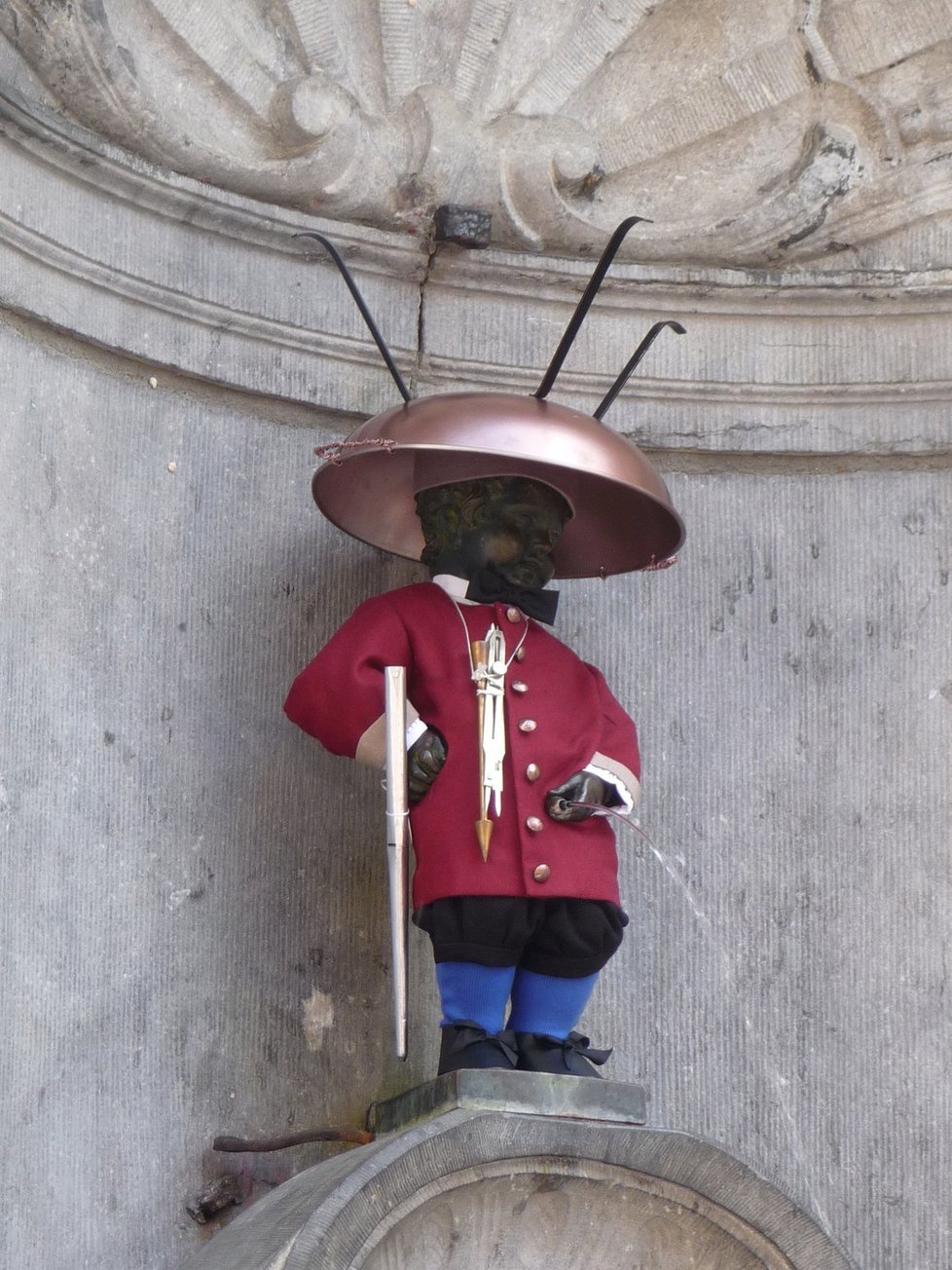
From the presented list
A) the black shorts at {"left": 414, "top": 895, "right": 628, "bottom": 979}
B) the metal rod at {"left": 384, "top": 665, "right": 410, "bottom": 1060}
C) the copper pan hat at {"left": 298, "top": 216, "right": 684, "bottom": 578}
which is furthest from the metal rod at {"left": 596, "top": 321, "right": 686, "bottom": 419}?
the black shorts at {"left": 414, "top": 895, "right": 628, "bottom": 979}

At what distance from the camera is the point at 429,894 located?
8.16 feet

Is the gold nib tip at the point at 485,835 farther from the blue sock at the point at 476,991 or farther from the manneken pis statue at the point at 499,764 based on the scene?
the blue sock at the point at 476,991

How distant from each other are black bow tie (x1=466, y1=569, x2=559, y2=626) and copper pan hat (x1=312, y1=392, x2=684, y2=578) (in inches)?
5.3

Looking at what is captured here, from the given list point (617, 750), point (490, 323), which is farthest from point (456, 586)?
point (490, 323)

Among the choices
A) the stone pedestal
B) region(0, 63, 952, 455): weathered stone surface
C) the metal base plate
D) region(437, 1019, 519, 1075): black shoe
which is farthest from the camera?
region(0, 63, 952, 455): weathered stone surface

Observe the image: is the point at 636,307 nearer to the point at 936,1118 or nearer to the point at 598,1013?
the point at 598,1013

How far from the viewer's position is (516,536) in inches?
102

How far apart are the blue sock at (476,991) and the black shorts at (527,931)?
0.05ft

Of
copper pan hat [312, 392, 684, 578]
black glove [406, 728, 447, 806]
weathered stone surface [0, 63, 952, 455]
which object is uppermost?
weathered stone surface [0, 63, 952, 455]

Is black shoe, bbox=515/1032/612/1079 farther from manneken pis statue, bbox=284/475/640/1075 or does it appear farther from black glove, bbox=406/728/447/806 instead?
black glove, bbox=406/728/447/806

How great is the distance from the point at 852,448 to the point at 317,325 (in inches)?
33.2

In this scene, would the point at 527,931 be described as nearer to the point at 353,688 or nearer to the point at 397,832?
the point at 397,832

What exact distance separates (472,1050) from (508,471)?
73cm

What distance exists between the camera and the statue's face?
8.48 feet
